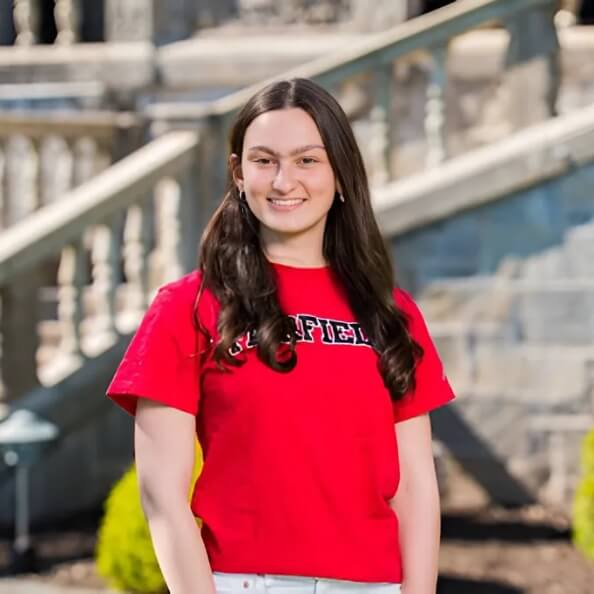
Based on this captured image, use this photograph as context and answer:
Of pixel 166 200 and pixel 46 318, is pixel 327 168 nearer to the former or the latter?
pixel 166 200

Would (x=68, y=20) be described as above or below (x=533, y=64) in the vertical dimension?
above

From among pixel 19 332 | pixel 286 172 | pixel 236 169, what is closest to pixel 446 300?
pixel 19 332

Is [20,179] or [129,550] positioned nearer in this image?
[129,550]

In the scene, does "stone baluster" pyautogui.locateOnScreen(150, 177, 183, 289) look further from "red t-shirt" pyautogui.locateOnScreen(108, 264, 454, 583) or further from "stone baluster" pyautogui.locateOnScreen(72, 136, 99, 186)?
"red t-shirt" pyautogui.locateOnScreen(108, 264, 454, 583)

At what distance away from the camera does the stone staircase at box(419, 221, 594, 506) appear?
6328mm

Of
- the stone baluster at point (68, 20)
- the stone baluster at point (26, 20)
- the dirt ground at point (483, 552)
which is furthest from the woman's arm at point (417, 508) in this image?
the stone baluster at point (26, 20)

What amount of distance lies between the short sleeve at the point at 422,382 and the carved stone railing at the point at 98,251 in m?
4.10

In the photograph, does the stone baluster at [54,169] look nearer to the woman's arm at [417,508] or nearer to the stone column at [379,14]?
the stone column at [379,14]

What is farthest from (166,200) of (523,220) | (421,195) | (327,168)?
(327,168)

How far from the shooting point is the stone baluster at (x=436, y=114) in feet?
22.5

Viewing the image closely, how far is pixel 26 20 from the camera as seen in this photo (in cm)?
1059

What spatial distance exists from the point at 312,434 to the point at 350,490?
0.13m

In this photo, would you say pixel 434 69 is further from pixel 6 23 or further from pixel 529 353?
pixel 6 23

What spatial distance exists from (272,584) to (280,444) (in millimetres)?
242
